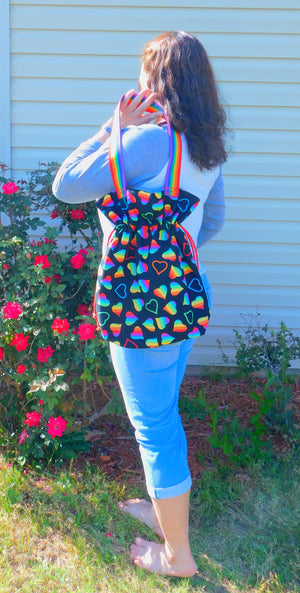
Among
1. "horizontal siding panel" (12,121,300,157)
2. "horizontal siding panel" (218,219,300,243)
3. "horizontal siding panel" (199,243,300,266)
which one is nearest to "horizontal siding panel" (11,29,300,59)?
"horizontal siding panel" (12,121,300,157)

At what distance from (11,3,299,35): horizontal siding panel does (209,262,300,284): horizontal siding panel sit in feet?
5.03

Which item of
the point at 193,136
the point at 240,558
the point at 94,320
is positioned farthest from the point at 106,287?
the point at 240,558

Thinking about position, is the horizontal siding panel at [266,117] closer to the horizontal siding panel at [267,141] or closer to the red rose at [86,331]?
the horizontal siding panel at [267,141]

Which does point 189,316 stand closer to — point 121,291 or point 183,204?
point 121,291

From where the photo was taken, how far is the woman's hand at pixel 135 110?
75.2 inches

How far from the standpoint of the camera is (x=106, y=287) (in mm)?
2025

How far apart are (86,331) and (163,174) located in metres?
1.04

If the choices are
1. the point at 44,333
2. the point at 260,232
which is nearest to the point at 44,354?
the point at 44,333

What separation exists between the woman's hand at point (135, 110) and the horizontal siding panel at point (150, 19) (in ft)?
7.04

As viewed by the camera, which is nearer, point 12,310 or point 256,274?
point 12,310

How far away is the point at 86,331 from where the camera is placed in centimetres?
274

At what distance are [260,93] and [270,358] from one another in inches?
68.0

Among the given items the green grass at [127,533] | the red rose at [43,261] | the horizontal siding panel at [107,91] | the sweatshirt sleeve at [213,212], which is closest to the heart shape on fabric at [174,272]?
the sweatshirt sleeve at [213,212]

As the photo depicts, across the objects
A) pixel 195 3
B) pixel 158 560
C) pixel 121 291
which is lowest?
pixel 158 560
